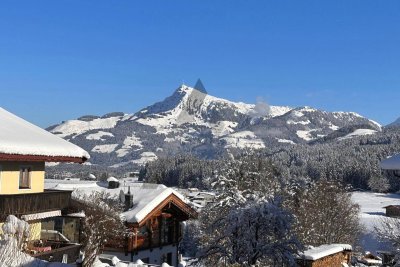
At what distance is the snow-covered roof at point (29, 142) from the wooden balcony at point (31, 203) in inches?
59.6

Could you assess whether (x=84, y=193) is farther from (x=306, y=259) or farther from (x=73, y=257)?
(x=306, y=259)

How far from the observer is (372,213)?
349ft

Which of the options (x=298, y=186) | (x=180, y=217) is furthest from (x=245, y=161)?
(x=298, y=186)

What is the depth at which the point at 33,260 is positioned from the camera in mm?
14820

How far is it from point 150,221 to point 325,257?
1256 centimetres

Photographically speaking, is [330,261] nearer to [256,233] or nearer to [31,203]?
[256,233]

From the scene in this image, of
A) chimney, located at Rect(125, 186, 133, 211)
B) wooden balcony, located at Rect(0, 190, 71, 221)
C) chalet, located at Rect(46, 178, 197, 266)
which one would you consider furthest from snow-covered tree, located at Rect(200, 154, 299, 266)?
chimney, located at Rect(125, 186, 133, 211)

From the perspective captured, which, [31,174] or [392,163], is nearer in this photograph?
[392,163]

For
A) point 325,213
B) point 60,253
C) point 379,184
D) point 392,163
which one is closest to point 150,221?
point 60,253

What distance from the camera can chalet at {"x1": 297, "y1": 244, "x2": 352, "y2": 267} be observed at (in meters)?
24.9

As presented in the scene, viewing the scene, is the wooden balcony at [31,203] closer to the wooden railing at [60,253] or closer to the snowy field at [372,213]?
the wooden railing at [60,253]

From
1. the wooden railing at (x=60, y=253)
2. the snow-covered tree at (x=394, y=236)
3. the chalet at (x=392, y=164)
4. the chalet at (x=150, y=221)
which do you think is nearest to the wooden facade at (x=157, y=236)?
the chalet at (x=150, y=221)

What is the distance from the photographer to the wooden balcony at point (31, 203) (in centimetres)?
1841

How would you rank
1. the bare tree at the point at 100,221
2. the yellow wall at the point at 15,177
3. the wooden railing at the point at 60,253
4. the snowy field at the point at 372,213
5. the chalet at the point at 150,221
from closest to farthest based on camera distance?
1. the wooden railing at the point at 60,253
2. the yellow wall at the point at 15,177
3. the bare tree at the point at 100,221
4. the chalet at the point at 150,221
5. the snowy field at the point at 372,213
